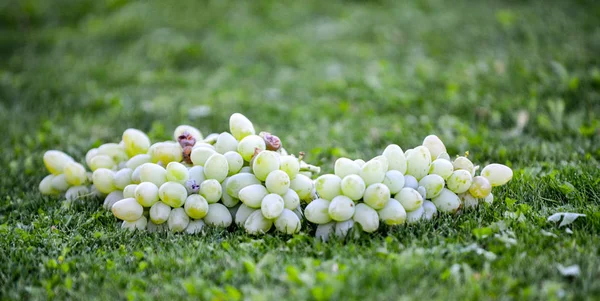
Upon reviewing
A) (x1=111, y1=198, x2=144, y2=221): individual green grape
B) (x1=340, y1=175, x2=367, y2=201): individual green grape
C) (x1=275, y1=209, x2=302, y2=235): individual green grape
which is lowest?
(x1=275, y1=209, x2=302, y2=235): individual green grape

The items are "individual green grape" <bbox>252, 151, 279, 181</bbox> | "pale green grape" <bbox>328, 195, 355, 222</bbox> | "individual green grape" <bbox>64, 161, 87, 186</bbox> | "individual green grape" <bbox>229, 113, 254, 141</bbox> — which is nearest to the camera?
"pale green grape" <bbox>328, 195, 355, 222</bbox>

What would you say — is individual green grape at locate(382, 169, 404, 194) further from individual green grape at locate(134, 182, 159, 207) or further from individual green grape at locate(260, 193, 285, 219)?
individual green grape at locate(134, 182, 159, 207)

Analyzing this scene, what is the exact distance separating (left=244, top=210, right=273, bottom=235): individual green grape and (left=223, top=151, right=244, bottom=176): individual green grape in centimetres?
20

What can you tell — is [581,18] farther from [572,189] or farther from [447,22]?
[572,189]

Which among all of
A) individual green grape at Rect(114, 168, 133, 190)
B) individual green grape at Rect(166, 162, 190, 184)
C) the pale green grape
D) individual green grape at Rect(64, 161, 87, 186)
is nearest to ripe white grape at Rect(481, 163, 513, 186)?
the pale green grape

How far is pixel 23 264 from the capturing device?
1.93 metres

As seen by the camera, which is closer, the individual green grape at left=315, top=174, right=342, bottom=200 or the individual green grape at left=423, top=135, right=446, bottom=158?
the individual green grape at left=315, top=174, right=342, bottom=200

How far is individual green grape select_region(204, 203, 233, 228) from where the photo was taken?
2102mm

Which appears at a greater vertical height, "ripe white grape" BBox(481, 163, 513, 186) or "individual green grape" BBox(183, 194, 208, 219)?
"individual green grape" BBox(183, 194, 208, 219)

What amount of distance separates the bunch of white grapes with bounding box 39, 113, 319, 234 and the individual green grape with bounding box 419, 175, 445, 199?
0.42 metres

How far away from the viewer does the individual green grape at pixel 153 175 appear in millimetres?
2109

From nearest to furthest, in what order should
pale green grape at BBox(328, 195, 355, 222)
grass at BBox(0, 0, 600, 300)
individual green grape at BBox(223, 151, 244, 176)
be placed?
grass at BBox(0, 0, 600, 300) → pale green grape at BBox(328, 195, 355, 222) → individual green grape at BBox(223, 151, 244, 176)

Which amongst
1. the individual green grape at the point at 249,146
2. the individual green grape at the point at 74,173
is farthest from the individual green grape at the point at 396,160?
the individual green grape at the point at 74,173

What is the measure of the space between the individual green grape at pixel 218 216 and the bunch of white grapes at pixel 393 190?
320 millimetres
